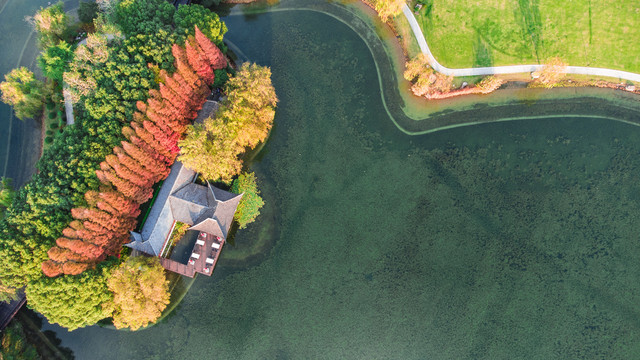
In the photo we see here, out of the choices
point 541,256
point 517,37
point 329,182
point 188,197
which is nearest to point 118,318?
point 188,197

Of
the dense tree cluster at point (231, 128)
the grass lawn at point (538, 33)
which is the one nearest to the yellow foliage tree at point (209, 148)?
the dense tree cluster at point (231, 128)

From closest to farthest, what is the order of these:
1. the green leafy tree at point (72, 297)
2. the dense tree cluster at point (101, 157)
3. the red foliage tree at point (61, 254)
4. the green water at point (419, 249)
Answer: the red foliage tree at point (61, 254) → the green leafy tree at point (72, 297) → the dense tree cluster at point (101, 157) → the green water at point (419, 249)

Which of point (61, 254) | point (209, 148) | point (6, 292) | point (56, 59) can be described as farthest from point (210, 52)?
point (6, 292)

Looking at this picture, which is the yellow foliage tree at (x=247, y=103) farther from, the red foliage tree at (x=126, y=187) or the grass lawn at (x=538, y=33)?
the grass lawn at (x=538, y=33)

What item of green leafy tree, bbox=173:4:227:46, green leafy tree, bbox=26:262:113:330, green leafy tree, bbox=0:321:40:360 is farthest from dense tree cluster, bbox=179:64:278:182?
green leafy tree, bbox=0:321:40:360

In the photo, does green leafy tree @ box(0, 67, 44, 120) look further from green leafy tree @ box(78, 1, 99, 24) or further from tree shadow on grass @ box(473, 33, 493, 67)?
tree shadow on grass @ box(473, 33, 493, 67)

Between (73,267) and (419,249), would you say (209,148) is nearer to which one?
(73,267)

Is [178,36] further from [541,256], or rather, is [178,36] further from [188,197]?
[541,256]
